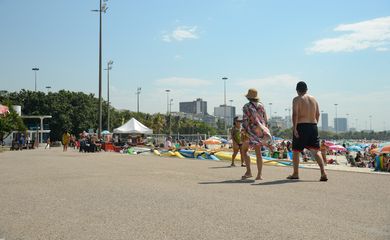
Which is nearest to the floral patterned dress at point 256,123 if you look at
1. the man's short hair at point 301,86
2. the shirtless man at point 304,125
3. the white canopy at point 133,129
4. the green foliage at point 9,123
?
the shirtless man at point 304,125

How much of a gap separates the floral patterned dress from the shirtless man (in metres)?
0.64

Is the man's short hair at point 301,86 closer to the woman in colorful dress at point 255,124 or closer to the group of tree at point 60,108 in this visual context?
the woman in colorful dress at point 255,124

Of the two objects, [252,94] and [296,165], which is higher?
[252,94]

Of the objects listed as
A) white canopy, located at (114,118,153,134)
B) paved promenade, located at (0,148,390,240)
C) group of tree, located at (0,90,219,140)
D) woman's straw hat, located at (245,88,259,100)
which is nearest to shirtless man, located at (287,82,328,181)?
paved promenade, located at (0,148,390,240)

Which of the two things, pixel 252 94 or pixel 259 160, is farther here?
pixel 252 94

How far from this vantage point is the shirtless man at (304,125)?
297 inches

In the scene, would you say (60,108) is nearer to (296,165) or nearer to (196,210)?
(296,165)

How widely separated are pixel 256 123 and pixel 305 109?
1024 millimetres

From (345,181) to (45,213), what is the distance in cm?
520

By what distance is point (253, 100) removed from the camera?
27.3ft

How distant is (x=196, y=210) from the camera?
15.0ft

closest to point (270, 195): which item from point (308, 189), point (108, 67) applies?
point (308, 189)

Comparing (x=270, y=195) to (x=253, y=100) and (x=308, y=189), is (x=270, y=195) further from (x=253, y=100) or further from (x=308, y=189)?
(x=253, y=100)

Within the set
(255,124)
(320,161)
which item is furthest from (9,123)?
(320,161)
